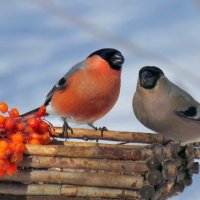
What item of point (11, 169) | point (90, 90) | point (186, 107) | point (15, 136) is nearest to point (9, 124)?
point (15, 136)

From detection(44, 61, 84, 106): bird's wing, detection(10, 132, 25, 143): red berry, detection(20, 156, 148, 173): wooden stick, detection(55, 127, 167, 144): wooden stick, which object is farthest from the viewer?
detection(44, 61, 84, 106): bird's wing

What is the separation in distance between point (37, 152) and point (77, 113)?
2.52ft

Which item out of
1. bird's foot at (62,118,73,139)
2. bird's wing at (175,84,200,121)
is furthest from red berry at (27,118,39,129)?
bird's wing at (175,84,200,121)

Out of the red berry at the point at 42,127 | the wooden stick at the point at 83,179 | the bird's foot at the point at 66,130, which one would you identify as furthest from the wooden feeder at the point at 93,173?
the bird's foot at the point at 66,130

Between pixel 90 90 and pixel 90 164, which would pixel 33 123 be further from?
pixel 90 90

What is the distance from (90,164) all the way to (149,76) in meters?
0.88

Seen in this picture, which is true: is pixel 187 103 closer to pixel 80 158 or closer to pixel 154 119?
pixel 154 119

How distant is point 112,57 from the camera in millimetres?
2316

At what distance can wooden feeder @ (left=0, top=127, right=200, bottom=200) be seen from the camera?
4.87 ft

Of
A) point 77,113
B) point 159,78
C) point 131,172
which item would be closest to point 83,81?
point 77,113

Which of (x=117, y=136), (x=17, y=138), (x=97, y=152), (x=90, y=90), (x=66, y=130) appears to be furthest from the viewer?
(x=90, y=90)

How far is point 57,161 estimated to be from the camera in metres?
1.52

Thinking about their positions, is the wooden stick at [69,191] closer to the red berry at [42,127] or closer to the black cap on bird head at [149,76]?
the red berry at [42,127]

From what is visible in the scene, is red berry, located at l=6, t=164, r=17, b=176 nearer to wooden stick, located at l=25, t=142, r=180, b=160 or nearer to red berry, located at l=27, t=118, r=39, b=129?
wooden stick, located at l=25, t=142, r=180, b=160
